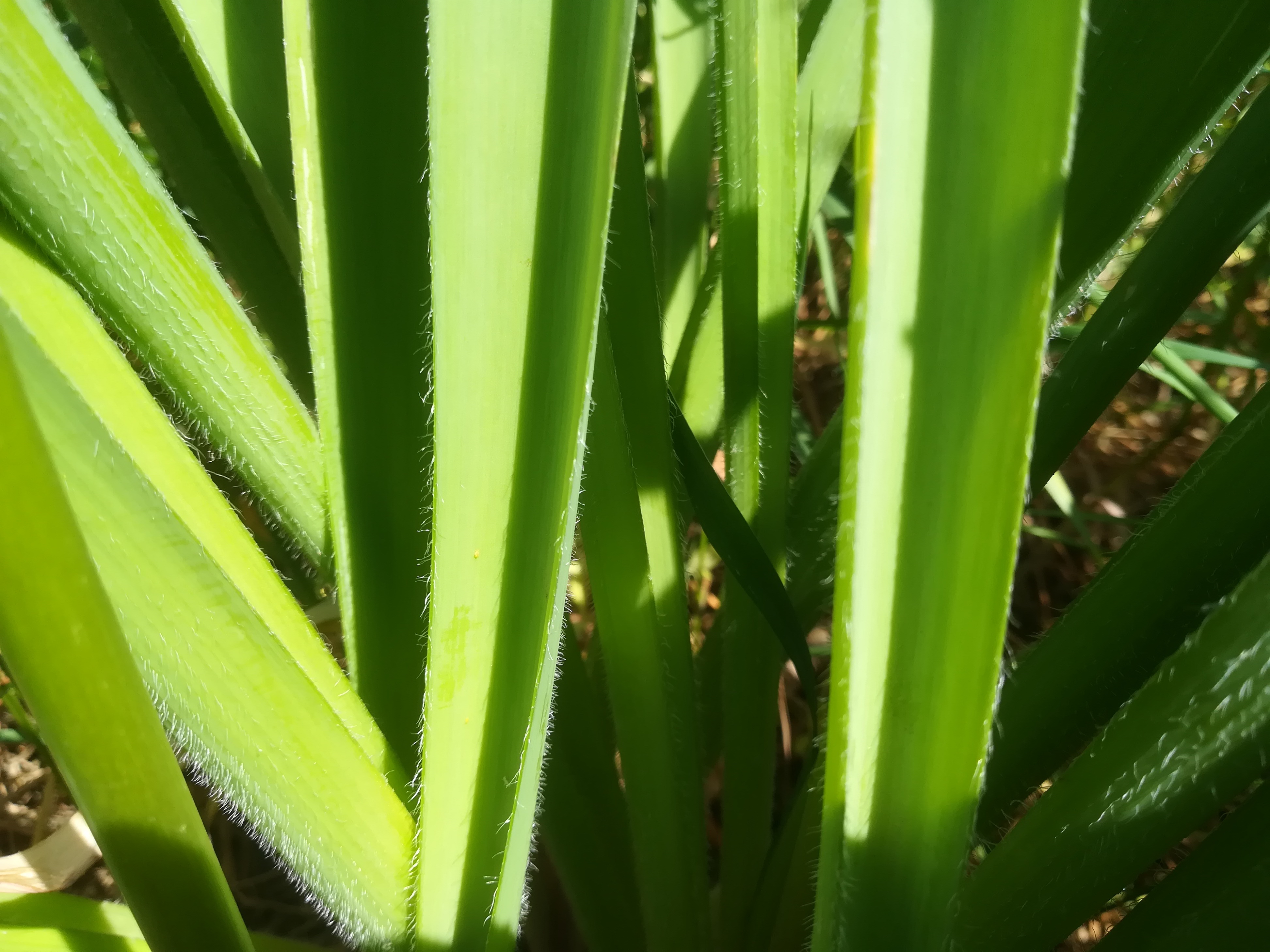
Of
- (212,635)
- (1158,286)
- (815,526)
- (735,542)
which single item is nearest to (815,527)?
(815,526)

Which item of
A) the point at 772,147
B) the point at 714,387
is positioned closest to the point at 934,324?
the point at 772,147

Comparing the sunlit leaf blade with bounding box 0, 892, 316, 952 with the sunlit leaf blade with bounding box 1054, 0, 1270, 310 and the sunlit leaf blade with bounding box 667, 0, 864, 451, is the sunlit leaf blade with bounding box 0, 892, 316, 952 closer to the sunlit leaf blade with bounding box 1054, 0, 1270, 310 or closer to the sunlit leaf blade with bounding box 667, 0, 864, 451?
the sunlit leaf blade with bounding box 667, 0, 864, 451

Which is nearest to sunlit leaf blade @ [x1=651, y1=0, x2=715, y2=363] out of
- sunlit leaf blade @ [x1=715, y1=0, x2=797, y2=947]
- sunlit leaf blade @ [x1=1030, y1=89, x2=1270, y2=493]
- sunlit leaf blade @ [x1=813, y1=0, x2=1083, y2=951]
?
sunlit leaf blade @ [x1=715, y1=0, x2=797, y2=947]

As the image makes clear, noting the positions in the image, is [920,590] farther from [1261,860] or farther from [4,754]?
[4,754]

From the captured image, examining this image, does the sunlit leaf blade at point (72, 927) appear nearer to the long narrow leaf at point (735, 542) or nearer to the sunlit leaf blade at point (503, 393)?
the sunlit leaf blade at point (503, 393)

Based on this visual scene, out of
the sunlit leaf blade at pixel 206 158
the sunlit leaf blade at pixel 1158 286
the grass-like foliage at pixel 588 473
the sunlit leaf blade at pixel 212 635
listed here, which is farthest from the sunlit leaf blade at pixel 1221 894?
the sunlit leaf blade at pixel 206 158

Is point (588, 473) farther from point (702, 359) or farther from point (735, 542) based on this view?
point (702, 359)
